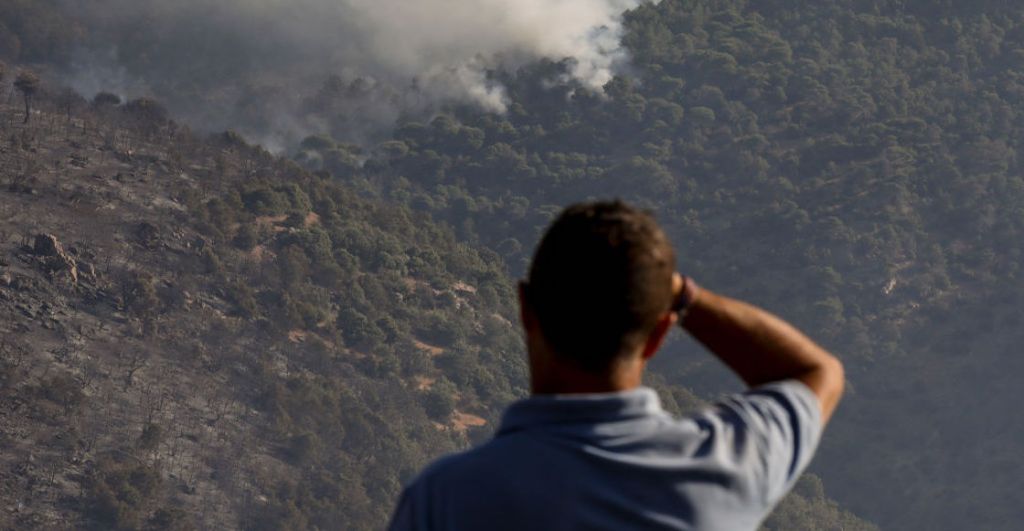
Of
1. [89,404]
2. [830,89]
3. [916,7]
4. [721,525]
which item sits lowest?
[89,404]

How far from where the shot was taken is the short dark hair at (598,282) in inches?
81.0

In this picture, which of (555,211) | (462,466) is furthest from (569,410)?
(555,211)

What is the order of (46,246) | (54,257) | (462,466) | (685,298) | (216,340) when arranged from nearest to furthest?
(462,466) → (685,298) → (54,257) → (46,246) → (216,340)

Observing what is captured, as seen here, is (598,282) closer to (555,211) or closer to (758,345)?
(758,345)

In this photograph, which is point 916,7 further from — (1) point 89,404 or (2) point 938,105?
(1) point 89,404

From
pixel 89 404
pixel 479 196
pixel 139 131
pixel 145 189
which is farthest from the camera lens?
pixel 479 196

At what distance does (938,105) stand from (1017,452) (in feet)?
75.8

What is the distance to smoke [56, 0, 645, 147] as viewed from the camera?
84562 mm

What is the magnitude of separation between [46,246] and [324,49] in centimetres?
5642

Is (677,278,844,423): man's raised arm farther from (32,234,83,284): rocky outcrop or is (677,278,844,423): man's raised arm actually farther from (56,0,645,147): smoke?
(56,0,645,147): smoke

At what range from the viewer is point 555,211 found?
70688 millimetres

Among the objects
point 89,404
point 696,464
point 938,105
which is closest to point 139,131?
point 89,404

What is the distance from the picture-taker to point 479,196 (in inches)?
2820

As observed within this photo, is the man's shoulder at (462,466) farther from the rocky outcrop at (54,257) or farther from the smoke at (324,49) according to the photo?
the smoke at (324,49)
